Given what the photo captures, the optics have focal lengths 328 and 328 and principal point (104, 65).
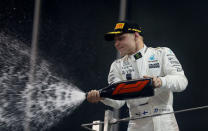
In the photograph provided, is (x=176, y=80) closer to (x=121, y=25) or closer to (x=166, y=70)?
(x=166, y=70)

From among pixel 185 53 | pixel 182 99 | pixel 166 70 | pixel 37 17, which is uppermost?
pixel 37 17

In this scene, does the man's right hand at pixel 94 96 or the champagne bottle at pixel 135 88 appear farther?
the man's right hand at pixel 94 96

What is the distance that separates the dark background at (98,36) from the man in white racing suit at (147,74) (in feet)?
1.55

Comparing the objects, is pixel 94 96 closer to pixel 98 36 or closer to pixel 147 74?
pixel 147 74

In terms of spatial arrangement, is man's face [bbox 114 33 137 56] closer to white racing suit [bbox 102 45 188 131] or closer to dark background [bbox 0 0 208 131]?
white racing suit [bbox 102 45 188 131]

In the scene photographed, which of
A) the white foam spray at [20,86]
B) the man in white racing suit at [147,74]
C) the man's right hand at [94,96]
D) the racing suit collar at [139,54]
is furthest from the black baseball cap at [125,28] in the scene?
the white foam spray at [20,86]

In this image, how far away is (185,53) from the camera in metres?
2.07

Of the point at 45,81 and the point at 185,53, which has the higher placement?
the point at 185,53

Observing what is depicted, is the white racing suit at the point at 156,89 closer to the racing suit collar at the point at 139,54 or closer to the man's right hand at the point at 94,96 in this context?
the racing suit collar at the point at 139,54

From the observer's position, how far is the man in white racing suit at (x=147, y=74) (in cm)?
148

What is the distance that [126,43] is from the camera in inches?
66.7

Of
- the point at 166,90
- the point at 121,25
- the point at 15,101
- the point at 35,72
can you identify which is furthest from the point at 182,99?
the point at 15,101

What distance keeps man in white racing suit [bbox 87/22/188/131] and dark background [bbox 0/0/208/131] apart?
47cm

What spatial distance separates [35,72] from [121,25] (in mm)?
1334
